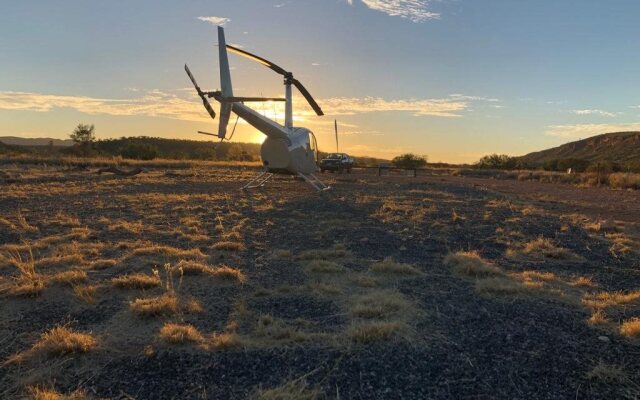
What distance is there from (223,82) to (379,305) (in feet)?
47.5

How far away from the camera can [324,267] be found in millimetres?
8711

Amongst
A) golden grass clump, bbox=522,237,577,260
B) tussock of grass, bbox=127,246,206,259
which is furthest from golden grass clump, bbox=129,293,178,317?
golden grass clump, bbox=522,237,577,260

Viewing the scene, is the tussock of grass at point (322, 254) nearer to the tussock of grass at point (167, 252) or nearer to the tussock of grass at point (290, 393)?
the tussock of grass at point (167, 252)

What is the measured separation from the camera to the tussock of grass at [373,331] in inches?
209

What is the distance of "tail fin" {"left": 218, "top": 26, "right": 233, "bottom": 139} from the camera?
18.6m

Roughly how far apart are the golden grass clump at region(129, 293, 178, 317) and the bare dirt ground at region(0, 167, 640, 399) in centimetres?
2

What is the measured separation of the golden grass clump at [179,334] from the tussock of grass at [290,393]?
1419mm

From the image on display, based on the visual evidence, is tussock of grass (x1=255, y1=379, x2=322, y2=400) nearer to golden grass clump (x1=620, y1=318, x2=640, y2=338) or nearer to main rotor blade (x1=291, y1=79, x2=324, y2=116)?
golden grass clump (x1=620, y1=318, x2=640, y2=338)

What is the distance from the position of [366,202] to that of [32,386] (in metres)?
17.0

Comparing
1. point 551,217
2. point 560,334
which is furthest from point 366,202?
point 560,334

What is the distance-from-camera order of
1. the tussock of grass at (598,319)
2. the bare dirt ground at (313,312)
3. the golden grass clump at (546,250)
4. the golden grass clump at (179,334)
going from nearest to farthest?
the bare dirt ground at (313,312) → the golden grass clump at (179,334) → the tussock of grass at (598,319) → the golden grass clump at (546,250)

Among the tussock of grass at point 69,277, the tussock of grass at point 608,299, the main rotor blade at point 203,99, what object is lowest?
the tussock of grass at point 608,299

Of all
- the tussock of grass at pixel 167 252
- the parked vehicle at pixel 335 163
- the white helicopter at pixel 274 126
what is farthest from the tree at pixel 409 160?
the tussock of grass at pixel 167 252

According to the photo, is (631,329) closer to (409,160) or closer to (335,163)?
(335,163)
